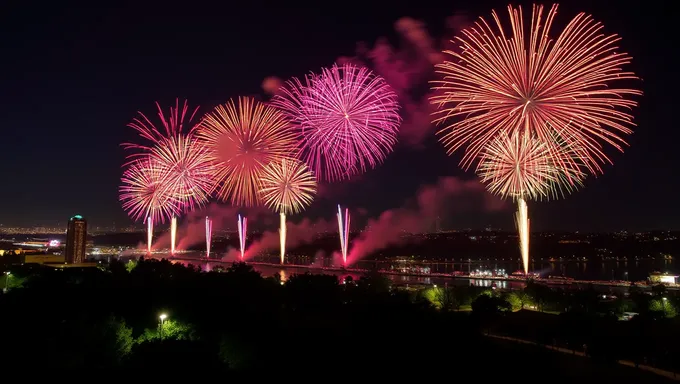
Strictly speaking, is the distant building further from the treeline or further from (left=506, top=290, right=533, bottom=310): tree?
the treeline

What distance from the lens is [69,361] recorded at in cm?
1501

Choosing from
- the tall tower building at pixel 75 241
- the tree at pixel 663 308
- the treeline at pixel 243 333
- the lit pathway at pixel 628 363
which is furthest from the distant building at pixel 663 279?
the tall tower building at pixel 75 241

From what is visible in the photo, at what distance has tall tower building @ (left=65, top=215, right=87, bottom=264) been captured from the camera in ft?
204

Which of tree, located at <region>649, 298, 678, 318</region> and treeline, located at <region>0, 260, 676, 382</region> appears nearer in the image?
treeline, located at <region>0, 260, 676, 382</region>

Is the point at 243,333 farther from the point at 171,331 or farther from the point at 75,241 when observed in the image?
the point at 75,241

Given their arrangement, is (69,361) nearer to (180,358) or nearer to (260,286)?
(180,358)

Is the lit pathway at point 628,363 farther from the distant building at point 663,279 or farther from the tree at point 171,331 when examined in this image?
the distant building at point 663,279

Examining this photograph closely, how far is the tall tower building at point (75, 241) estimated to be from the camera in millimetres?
62231

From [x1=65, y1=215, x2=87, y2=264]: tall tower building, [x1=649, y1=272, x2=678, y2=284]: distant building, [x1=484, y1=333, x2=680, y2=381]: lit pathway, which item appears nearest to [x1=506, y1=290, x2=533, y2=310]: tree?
[x1=484, y1=333, x2=680, y2=381]: lit pathway

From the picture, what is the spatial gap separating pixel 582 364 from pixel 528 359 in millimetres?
3752

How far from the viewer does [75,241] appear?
6297cm

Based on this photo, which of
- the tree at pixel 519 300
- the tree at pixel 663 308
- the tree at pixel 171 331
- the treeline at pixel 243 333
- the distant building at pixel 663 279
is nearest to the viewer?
the treeline at pixel 243 333

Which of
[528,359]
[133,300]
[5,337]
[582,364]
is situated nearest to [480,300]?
[582,364]

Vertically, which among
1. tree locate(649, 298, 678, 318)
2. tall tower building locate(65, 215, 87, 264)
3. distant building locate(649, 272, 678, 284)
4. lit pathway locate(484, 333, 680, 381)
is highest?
tall tower building locate(65, 215, 87, 264)
